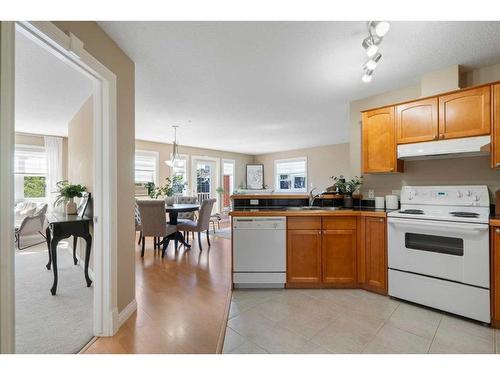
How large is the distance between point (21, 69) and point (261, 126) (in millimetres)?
3533

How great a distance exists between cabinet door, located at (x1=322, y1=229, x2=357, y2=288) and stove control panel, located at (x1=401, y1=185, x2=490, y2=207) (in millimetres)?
782

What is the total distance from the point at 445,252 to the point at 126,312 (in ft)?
9.38

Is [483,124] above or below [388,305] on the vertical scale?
above

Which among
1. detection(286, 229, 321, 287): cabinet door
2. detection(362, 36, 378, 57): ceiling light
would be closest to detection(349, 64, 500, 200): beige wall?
detection(286, 229, 321, 287): cabinet door

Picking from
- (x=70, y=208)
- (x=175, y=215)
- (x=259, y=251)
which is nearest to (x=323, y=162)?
(x=175, y=215)

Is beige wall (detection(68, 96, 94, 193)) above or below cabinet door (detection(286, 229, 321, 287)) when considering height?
above

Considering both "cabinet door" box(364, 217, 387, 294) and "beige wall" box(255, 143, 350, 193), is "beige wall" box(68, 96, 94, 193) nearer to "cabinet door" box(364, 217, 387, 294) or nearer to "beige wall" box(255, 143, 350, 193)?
"cabinet door" box(364, 217, 387, 294)

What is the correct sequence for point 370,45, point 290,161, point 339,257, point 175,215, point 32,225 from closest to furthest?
1. point 370,45
2. point 339,257
3. point 175,215
4. point 32,225
5. point 290,161

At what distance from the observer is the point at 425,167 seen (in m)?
2.61

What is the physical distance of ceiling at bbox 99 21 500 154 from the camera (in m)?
1.76

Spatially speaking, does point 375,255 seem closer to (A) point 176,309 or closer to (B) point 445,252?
(B) point 445,252
